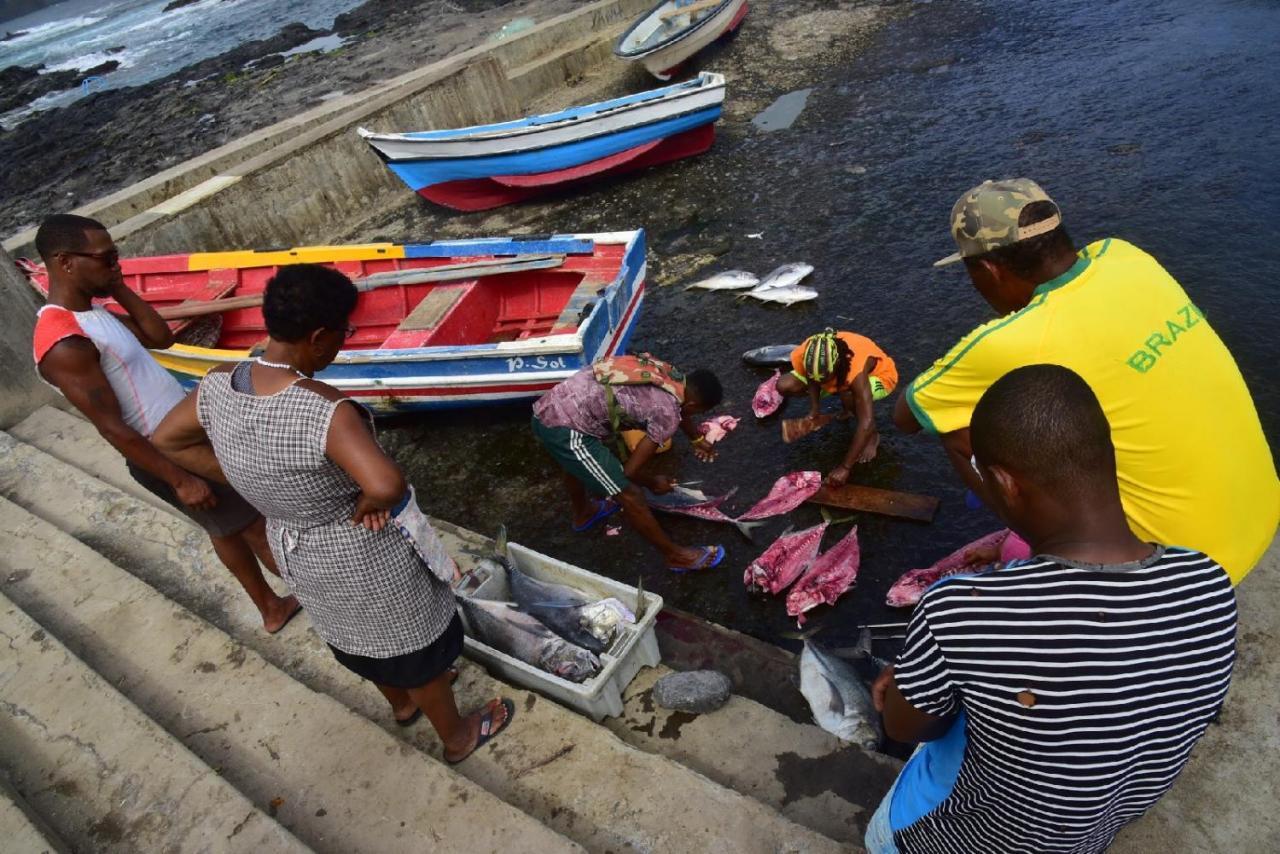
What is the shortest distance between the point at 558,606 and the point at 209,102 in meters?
25.0

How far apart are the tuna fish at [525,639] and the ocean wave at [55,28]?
64239 millimetres

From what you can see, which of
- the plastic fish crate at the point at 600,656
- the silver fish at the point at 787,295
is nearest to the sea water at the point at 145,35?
the silver fish at the point at 787,295

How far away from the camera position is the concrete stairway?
284 centimetres

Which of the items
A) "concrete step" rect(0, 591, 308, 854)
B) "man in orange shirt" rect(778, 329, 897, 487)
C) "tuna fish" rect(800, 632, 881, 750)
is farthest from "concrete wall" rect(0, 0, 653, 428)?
"tuna fish" rect(800, 632, 881, 750)

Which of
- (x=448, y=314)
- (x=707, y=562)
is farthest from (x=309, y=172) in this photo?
(x=707, y=562)

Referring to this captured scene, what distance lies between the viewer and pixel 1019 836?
5.78ft

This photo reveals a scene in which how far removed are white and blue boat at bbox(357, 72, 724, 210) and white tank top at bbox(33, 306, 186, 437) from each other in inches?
283

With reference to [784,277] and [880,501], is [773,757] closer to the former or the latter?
[880,501]

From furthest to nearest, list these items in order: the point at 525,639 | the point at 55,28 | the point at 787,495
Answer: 1. the point at 55,28
2. the point at 787,495
3. the point at 525,639

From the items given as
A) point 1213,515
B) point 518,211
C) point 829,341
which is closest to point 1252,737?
point 1213,515

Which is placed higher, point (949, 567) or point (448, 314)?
point (448, 314)

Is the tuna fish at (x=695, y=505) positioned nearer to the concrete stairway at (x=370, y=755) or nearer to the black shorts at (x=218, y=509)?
the concrete stairway at (x=370, y=755)

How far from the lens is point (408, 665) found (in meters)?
2.80

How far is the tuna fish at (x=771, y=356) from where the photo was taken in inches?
248
